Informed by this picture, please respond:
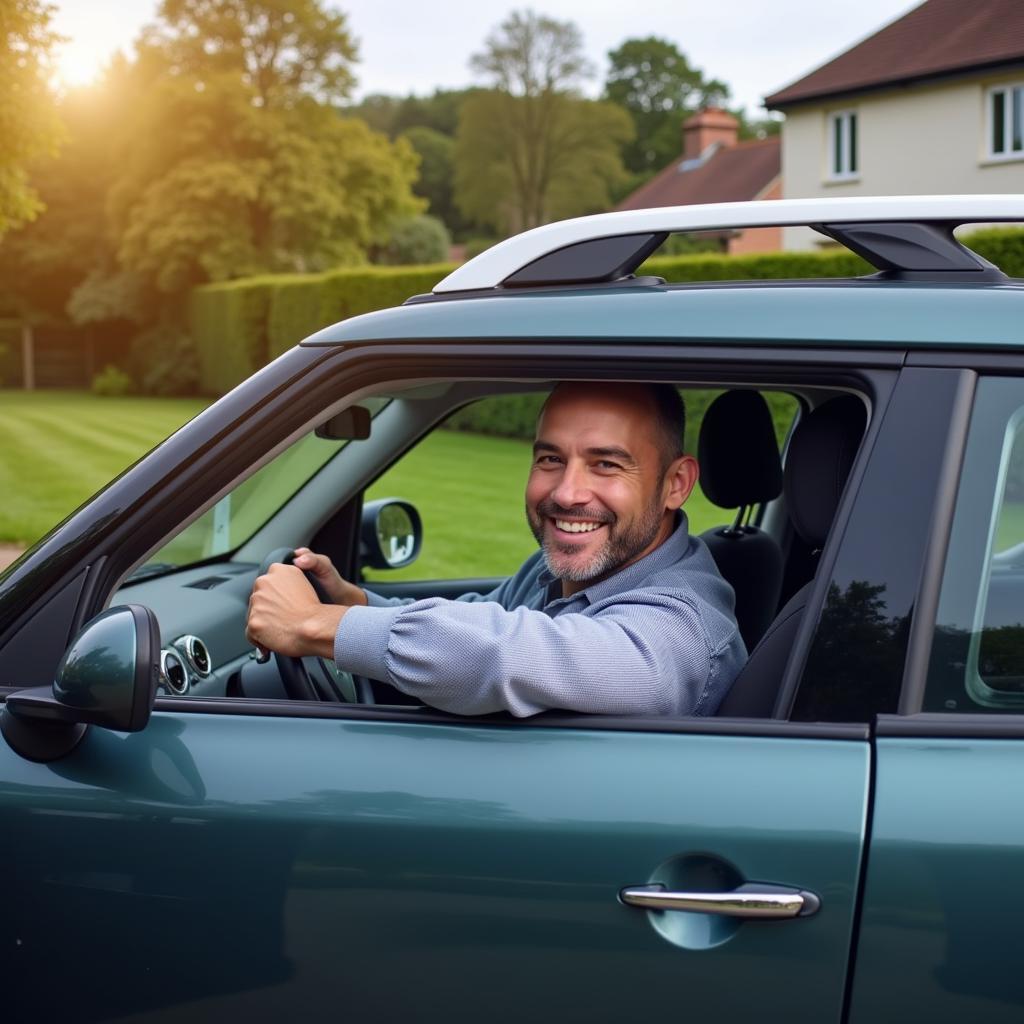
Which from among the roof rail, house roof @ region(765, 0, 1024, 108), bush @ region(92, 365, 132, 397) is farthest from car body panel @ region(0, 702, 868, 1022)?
bush @ region(92, 365, 132, 397)

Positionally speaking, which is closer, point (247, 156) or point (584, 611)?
point (584, 611)

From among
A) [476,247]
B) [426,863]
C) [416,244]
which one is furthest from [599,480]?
[416,244]

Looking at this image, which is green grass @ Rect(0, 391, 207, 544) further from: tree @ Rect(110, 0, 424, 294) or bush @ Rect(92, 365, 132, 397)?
tree @ Rect(110, 0, 424, 294)

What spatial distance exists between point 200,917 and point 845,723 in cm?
89

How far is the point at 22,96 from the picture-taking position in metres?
12.3

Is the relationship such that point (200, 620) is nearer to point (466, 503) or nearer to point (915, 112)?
point (466, 503)

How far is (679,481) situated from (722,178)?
5088 cm

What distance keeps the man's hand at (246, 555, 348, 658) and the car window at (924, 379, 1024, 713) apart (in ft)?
2.84

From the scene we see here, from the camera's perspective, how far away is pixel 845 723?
172 cm

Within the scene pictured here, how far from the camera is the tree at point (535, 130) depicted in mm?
64062

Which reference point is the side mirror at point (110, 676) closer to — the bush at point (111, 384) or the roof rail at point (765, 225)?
the roof rail at point (765, 225)

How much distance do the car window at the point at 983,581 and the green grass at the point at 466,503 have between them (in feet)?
9.99

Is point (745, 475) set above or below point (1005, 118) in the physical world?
below

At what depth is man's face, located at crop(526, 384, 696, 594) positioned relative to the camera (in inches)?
90.4
